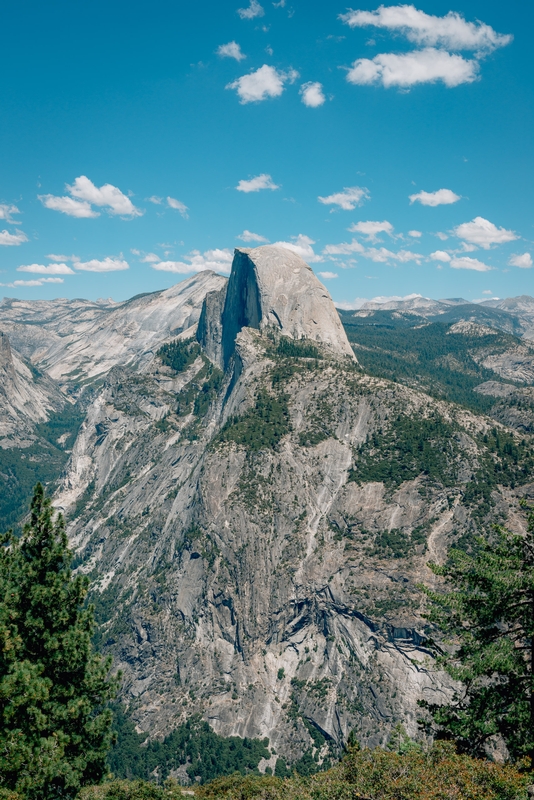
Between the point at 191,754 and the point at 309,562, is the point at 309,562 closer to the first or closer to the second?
the point at 309,562

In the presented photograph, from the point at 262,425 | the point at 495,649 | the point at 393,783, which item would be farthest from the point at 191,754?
the point at 495,649

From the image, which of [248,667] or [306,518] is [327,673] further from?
[306,518]

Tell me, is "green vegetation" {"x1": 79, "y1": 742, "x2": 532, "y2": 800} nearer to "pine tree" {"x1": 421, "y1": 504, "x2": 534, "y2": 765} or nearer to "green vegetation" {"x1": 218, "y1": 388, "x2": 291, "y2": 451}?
"pine tree" {"x1": 421, "y1": 504, "x2": 534, "y2": 765}

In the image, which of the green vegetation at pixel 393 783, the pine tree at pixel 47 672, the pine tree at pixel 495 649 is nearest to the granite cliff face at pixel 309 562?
the pine tree at pixel 495 649

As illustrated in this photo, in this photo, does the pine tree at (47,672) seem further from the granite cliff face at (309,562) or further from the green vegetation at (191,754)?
the green vegetation at (191,754)

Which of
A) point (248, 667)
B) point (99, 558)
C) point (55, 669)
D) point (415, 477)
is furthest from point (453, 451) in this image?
point (99, 558)

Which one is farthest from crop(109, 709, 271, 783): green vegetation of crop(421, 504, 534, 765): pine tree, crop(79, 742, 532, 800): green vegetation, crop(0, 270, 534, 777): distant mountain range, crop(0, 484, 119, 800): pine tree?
crop(421, 504, 534, 765): pine tree

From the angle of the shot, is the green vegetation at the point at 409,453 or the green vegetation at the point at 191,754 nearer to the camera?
the green vegetation at the point at 191,754

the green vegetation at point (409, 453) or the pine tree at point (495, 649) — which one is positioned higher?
the pine tree at point (495, 649)
